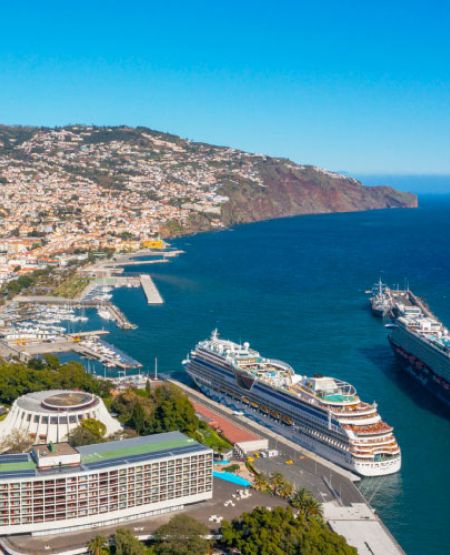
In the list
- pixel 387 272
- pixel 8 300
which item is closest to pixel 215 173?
pixel 387 272

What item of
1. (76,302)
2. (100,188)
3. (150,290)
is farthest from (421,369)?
(100,188)

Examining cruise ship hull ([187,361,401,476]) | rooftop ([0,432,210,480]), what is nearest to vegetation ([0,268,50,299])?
cruise ship hull ([187,361,401,476])

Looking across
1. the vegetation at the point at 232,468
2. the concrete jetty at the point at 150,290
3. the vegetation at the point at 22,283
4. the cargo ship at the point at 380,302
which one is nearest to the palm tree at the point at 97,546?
the vegetation at the point at 232,468

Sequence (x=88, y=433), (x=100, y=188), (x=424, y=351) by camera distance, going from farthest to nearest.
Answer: (x=100, y=188) < (x=424, y=351) < (x=88, y=433)

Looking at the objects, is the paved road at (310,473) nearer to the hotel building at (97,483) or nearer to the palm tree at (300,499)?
the palm tree at (300,499)

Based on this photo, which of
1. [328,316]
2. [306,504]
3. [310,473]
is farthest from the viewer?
[328,316]

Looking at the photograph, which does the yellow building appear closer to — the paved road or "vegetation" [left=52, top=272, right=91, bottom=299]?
"vegetation" [left=52, top=272, right=91, bottom=299]

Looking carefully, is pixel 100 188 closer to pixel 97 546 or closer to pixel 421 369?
pixel 421 369
